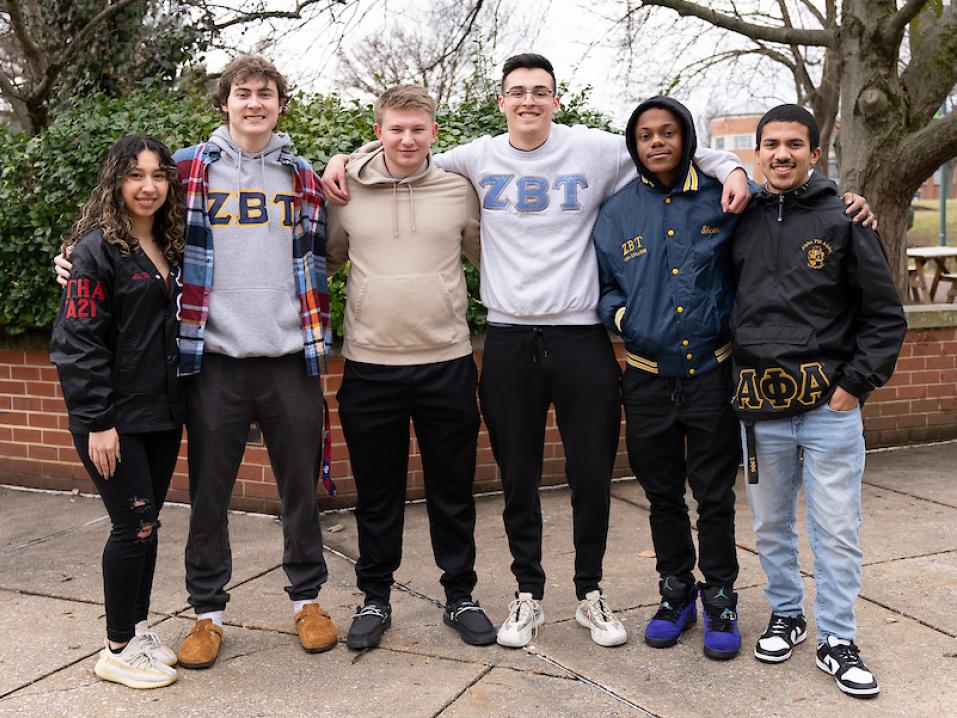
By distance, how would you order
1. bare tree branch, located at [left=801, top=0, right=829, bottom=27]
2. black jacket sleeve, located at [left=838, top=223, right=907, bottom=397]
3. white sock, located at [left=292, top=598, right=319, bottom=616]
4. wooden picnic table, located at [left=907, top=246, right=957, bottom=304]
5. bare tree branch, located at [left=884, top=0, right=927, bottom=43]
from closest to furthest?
black jacket sleeve, located at [left=838, top=223, right=907, bottom=397]
white sock, located at [left=292, top=598, right=319, bottom=616]
bare tree branch, located at [left=884, top=0, right=927, bottom=43]
wooden picnic table, located at [left=907, top=246, right=957, bottom=304]
bare tree branch, located at [left=801, top=0, right=829, bottom=27]

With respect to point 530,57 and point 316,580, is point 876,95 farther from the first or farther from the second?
point 316,580

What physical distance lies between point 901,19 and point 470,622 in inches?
228

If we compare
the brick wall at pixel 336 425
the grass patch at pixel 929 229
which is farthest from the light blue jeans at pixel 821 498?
the grass patch at pixel 929 229

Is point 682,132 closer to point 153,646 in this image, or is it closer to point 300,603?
point 300,603

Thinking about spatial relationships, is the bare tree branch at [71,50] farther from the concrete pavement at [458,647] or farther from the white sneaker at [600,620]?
the white sneaker at [600,620]

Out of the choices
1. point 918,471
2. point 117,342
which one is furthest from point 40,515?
point 918,471

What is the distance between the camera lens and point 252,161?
3.64 meters

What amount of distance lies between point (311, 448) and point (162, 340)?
669mm

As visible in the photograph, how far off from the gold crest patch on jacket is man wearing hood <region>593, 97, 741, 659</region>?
32cm

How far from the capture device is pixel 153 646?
11.6ft

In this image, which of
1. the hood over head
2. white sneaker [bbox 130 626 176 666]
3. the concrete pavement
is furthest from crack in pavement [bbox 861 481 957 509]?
white sneaker [bbox 130 626 176 666]

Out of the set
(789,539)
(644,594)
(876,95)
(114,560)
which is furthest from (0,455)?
(876,95)

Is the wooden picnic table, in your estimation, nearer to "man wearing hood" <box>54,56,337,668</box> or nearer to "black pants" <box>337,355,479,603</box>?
"black pants" <box>337,355,479,603</box>

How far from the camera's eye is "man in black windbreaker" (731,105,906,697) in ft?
10.9
